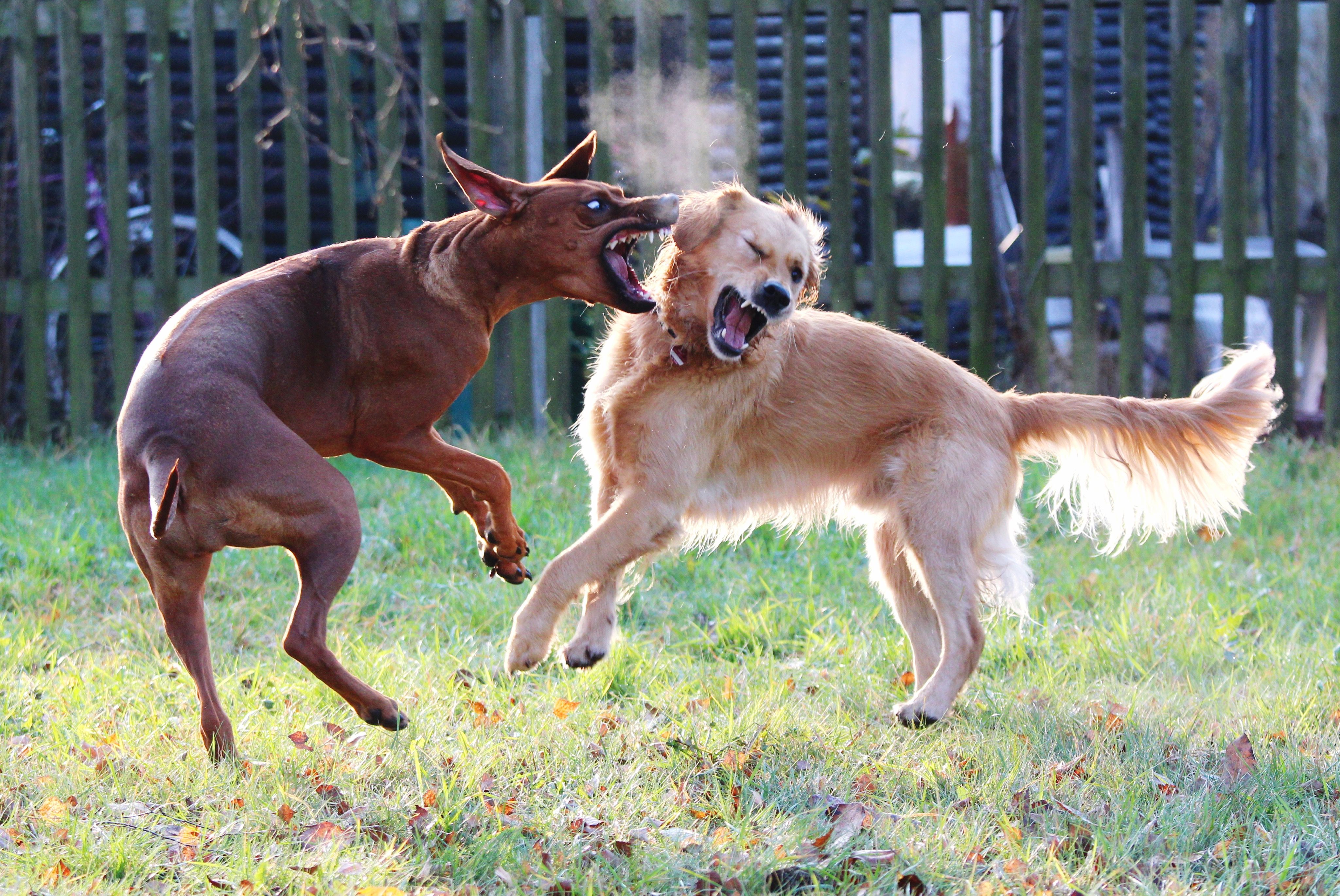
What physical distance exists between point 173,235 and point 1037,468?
14.6ft

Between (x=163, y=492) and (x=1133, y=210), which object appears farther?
(x=1133, y=210)

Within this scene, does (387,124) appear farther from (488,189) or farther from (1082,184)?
(488,189)

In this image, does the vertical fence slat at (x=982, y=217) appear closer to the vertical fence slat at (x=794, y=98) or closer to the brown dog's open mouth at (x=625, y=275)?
the vertical fence slat at (x=794, y=98)

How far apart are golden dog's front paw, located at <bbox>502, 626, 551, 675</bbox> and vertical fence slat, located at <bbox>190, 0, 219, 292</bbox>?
3753 mm

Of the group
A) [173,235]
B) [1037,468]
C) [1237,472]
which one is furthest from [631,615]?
[173,235]

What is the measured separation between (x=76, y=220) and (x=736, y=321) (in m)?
4.28

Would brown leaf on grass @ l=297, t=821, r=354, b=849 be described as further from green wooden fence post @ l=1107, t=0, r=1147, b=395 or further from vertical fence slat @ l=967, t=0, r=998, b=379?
green wooden fence post @ l=1107, t=0, r=1147, b=395

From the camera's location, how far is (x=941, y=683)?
3.54 meters

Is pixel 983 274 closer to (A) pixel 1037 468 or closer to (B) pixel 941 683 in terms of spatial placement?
(A) pixel 1037 468

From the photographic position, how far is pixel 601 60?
20.5 ft

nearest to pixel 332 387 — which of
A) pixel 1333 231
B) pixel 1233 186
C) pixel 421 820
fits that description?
pixel 421 820

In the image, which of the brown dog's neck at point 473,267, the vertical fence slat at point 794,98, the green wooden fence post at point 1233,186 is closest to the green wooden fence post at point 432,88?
the vertical fence slat at point 794,98

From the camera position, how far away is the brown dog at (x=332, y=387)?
263 cm

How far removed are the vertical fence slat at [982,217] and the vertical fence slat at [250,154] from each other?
3.54m
